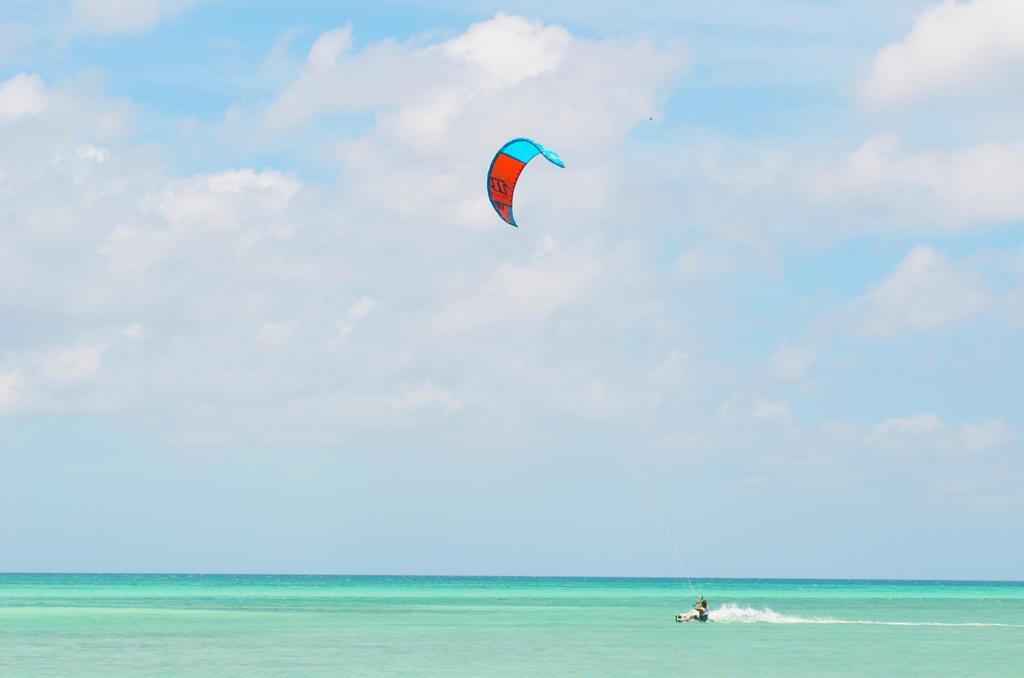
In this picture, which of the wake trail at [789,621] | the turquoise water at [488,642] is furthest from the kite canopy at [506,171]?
the wake trail at [789,621]

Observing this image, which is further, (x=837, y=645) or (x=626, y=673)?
(x=837, y=645)

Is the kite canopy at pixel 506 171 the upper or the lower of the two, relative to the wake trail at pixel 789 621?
upper

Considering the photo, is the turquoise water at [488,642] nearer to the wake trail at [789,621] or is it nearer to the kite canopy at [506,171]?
the wake trail at [789,621]

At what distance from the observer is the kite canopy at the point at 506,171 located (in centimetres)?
2539

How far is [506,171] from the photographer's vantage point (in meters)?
25.8

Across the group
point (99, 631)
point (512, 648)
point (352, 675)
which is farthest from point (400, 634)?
point (352, 675)

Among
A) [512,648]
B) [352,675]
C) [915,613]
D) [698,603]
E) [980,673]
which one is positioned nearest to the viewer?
[352,675]

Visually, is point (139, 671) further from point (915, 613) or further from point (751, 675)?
point (915, 613)

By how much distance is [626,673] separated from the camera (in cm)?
2538

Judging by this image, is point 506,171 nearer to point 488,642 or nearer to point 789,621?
point 488,642

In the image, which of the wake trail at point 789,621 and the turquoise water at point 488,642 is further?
the wake trail at point 789,621

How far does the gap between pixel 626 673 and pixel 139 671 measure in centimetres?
936

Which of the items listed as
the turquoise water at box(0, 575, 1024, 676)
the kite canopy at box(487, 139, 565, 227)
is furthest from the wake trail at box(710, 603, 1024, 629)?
the kite canopy at box(487, 139, 565, 227)

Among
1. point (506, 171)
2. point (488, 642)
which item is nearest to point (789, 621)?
point (488, 642)
